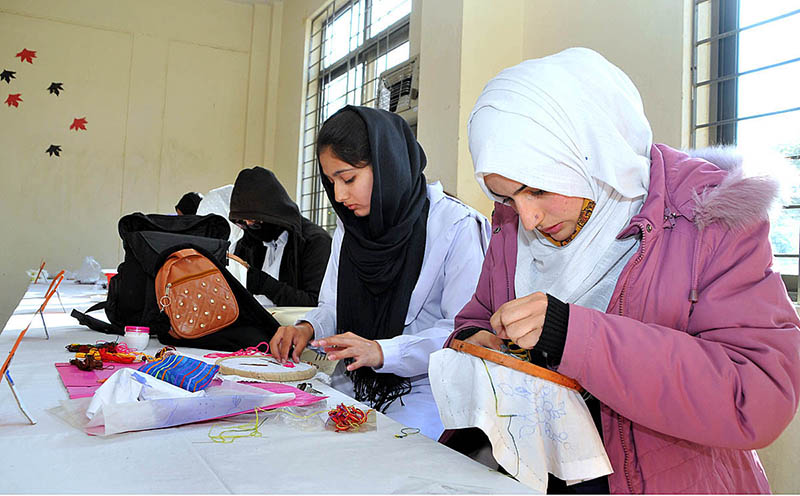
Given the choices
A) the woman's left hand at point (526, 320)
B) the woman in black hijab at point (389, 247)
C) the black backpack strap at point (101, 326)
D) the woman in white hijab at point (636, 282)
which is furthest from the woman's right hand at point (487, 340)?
the black backpack strap at point (101, 326)

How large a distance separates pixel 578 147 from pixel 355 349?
0.64 meters

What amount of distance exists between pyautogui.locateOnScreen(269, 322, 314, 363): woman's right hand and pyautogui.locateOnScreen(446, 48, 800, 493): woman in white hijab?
1.88 feet

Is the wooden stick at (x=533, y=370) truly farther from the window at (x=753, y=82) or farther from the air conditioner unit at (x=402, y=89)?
the air conditioner unit at (x=402, y=89)

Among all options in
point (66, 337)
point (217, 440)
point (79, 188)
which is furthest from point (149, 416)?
point (79, 188)

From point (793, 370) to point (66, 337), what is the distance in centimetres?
179

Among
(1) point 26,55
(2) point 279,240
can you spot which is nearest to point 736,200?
(2) point 279,240

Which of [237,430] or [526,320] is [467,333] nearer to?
[526,320]

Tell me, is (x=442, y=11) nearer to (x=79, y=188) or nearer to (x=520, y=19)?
(x=520, y=19)

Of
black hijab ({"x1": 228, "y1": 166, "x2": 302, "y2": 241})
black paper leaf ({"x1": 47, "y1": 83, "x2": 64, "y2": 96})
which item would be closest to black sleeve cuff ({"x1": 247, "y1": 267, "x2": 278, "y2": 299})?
black hijab ({"x1": 228, "y1": 166, "x2": 302, "y2": 241})

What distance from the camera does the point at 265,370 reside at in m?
1.31

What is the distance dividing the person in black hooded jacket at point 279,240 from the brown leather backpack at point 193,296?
3.29ft

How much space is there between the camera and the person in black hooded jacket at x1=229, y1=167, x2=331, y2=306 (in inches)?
111

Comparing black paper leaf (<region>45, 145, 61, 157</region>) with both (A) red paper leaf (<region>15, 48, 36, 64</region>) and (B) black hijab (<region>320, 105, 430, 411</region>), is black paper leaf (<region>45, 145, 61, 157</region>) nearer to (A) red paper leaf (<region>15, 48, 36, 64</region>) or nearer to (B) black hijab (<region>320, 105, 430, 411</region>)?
(A) red paper leaf (<region>15, 48, 36, 64</region>)

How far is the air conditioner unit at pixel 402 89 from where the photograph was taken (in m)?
3.50
